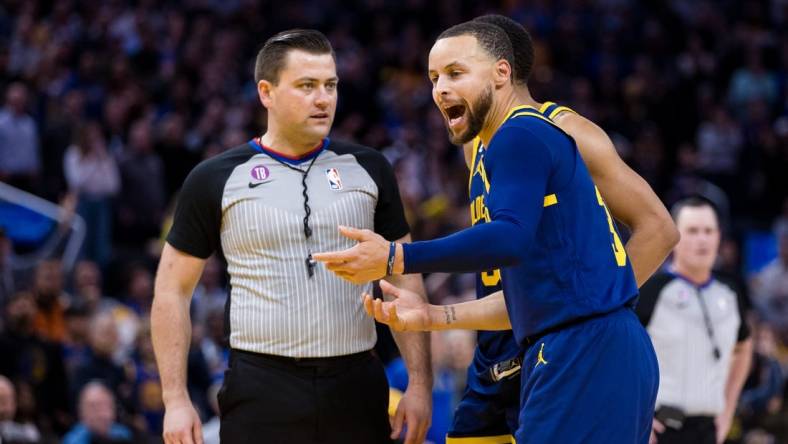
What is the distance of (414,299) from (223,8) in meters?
15.6

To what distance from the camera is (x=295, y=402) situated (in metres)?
5.24

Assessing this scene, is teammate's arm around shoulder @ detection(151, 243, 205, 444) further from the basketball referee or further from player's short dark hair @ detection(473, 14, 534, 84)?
player's short dark hair @ detection(473, 14, 534, 84)

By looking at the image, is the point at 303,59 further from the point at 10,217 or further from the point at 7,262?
the point at 10,217

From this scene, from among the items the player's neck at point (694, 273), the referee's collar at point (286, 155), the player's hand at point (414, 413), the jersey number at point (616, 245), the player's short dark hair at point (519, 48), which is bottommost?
the player's hand at point (414, 413)

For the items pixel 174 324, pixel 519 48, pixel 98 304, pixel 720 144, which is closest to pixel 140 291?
pixel 98 304

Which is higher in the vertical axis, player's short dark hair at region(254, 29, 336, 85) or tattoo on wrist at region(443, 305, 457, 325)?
player's short dark hair at region(254, 29, 336, 85)

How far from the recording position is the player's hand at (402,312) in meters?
4.37

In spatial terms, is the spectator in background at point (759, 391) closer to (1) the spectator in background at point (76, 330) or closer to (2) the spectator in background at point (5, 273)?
(1) the spectator in background at point (76, 330)

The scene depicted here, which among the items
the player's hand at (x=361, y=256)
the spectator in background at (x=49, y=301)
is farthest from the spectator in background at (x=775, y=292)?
the player's hand at (x=361, y=256)

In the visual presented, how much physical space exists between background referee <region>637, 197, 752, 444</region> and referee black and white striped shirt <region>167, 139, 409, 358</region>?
262 centimetres

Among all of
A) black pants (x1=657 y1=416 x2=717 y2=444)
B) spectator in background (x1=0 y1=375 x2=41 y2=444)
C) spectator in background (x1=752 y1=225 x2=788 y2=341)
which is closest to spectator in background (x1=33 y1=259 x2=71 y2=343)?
spectator in background (x1=0 y1=375 x2=41 y2=444)

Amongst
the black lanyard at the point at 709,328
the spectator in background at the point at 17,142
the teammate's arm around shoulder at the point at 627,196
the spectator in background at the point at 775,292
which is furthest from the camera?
the spectator in background at the point at 775,292

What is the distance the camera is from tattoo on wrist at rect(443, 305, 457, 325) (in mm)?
4594

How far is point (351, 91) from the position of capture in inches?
679
